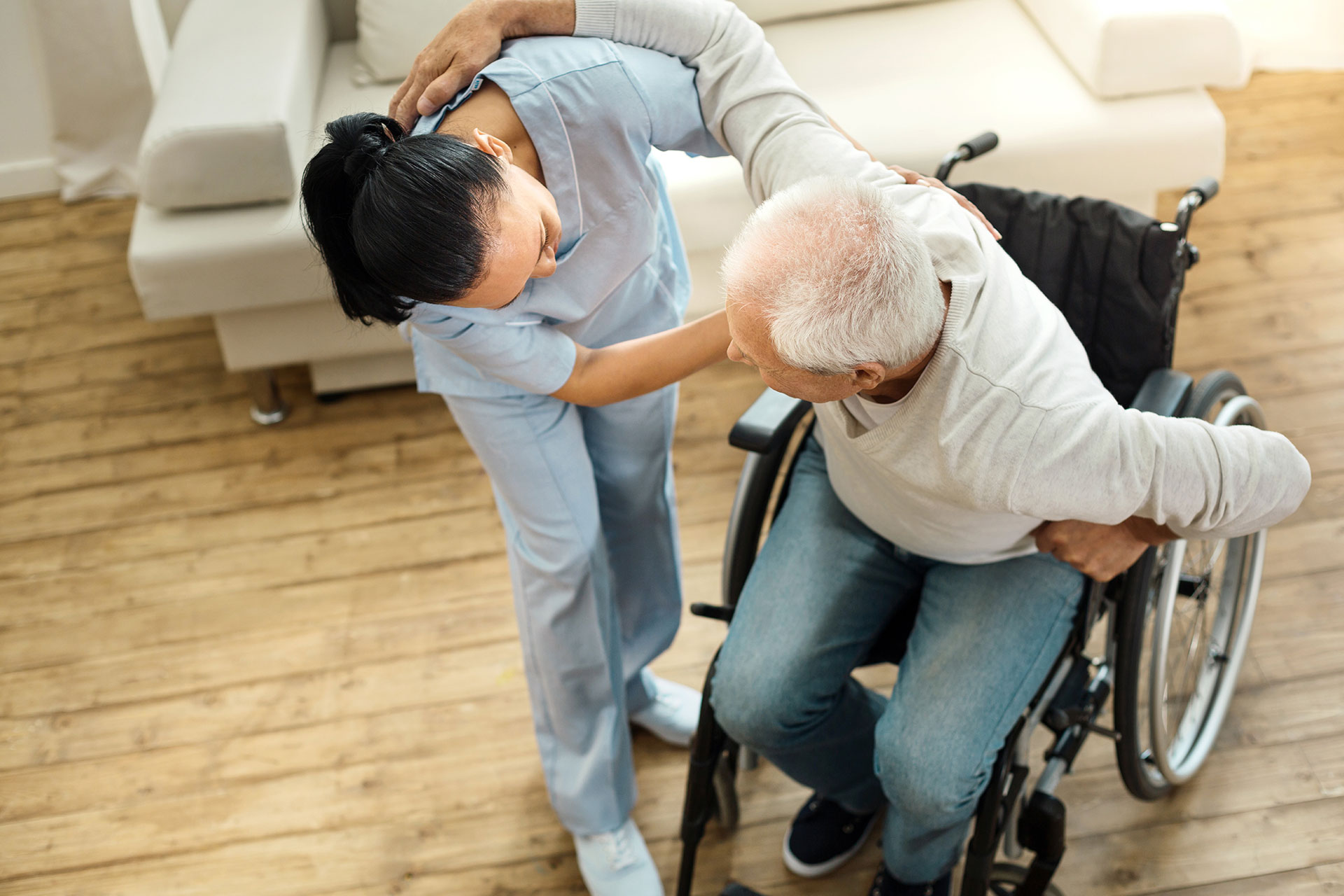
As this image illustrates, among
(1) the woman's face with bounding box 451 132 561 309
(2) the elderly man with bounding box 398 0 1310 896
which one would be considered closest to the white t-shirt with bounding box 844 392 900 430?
(2) the elderly man with bounding box 398 0 1310 896

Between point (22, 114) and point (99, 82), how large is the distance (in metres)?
0.34

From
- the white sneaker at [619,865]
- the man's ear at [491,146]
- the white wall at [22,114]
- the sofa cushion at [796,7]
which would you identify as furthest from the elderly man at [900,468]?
the white wall at [22,114]

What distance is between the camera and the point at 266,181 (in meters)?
2.08

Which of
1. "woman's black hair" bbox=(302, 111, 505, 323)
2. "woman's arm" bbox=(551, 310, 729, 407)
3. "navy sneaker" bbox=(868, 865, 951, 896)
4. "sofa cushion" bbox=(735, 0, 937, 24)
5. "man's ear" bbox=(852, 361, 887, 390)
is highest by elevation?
"woman's black hair" bbox=(302, 111, 505, 323)

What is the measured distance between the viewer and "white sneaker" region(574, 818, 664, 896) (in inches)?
62.6

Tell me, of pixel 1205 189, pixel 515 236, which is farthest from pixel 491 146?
pixel 1205 189

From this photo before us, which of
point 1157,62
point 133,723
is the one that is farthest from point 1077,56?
point 133,723

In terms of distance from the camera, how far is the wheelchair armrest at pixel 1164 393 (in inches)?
49.6

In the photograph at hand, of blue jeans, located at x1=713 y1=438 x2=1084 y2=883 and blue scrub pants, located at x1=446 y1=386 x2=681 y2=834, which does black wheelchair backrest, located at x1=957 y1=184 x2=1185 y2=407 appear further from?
blue scrub pants, located at x1=446 y1=386 x2=681 y2=834

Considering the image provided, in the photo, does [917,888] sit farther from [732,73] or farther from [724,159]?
[724,159]

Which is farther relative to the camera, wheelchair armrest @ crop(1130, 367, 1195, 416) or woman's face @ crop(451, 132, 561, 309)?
wheelchair armrest @ crop(1130, 367, 1195, 416)

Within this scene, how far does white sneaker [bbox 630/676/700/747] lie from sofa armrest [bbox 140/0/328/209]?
117 centimetres

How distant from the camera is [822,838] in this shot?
1.59 metres

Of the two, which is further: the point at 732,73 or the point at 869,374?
the point at 732,73
